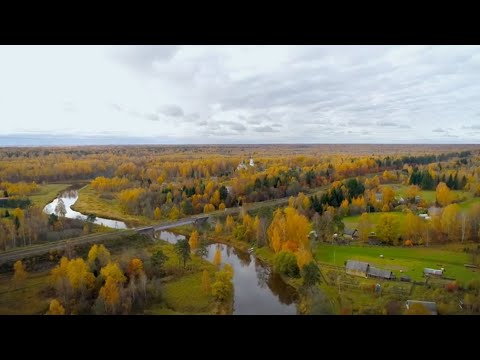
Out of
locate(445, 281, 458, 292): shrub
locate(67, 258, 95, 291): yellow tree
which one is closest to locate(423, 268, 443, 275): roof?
locate(445, 281, 458, 292): shrub

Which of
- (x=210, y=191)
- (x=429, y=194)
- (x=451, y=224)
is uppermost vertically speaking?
(x=429, y=194)

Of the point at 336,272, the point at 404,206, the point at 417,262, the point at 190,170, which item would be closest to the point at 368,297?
the point at 336,272

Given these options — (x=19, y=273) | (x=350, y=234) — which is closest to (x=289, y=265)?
(x=350, y=234)

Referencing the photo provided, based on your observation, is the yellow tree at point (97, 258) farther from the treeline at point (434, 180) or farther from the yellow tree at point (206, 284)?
the treeline at point (434, 180)

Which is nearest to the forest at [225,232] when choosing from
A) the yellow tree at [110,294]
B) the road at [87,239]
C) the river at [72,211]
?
the yellow tree at [110,294]

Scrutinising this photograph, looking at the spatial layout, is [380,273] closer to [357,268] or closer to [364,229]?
[357,268]

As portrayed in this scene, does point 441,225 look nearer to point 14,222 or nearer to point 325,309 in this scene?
point 325,309
